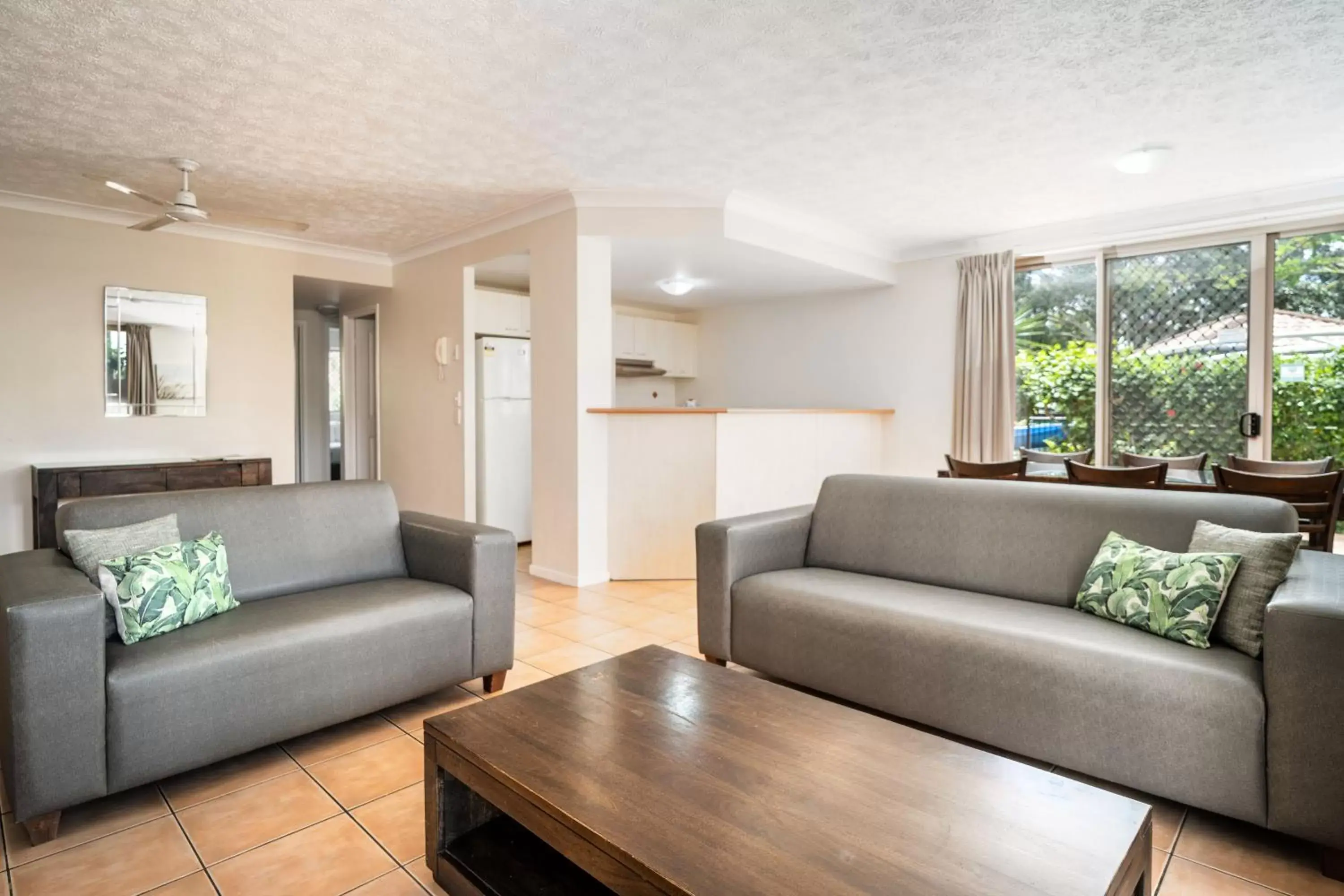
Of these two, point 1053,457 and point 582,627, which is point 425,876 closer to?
point 582,627

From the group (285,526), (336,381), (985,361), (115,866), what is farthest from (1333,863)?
(336,381)

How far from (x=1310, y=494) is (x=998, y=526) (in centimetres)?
154

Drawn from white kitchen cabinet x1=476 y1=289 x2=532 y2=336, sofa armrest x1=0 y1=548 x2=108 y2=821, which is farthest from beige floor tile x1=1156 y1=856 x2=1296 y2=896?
white kitchen cabinet x1=476 y1=289 x2=532 y2=336

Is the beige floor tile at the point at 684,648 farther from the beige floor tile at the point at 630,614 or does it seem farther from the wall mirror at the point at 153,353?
the wall mirror at the point at 153,353

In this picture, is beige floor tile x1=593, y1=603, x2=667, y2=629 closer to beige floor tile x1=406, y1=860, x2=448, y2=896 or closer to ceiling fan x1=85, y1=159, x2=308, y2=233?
beige floor tile x1=406, y1=860, x2=448, y2=896

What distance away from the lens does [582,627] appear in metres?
3.58

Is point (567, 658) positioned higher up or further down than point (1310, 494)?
further down

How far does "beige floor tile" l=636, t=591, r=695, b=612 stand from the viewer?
3.93m

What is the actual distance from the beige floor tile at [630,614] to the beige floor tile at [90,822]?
2.04m

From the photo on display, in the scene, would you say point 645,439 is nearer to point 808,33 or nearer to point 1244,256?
point 808,33

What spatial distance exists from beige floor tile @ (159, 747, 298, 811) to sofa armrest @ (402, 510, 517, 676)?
26.5 inches

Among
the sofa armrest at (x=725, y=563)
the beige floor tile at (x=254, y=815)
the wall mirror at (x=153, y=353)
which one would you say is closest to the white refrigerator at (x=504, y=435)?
the wall mirror at (x=153, y=353)

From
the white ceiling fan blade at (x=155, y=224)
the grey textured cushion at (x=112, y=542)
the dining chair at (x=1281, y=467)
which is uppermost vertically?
the white ceiling fan blade at (x=155, y=224)

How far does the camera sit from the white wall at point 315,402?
748 cm
